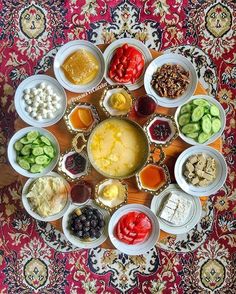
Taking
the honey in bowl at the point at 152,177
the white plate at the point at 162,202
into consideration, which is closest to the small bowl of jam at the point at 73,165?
the honey in bowl at the point at 152,177

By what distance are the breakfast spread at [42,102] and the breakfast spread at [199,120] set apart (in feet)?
2.42

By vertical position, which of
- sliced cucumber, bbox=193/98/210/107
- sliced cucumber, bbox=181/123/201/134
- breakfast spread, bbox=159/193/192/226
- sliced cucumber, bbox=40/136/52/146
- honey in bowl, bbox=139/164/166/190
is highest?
sliced cucumber, bbox=193/98/210/107

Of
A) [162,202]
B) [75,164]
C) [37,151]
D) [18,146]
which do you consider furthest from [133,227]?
[18,146]

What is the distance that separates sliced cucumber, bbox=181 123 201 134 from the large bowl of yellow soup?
0.24 meters

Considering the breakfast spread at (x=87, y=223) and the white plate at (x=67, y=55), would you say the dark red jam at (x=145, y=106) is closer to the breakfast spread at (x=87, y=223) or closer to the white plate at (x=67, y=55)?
the white plate at (x=67, y=55)

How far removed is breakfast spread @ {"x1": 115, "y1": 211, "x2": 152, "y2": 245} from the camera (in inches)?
104

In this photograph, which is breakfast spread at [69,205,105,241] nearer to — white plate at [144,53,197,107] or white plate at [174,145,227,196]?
white plate at [174,145,227,196]

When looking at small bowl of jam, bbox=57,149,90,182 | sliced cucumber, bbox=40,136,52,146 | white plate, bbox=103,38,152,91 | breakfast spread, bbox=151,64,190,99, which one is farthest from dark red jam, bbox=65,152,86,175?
breakfast spread, bbox=151,64,190,99

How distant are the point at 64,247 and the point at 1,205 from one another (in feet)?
1.69

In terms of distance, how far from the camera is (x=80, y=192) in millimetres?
2609

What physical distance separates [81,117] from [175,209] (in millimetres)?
761

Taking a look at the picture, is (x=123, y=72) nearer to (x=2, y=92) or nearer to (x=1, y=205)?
(x=2, y=92)

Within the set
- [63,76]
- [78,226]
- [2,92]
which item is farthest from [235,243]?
[2,92]

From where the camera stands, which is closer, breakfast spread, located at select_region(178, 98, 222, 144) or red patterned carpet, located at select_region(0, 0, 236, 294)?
breakfast spread, located at select_region(178, 98, 222, 144)
